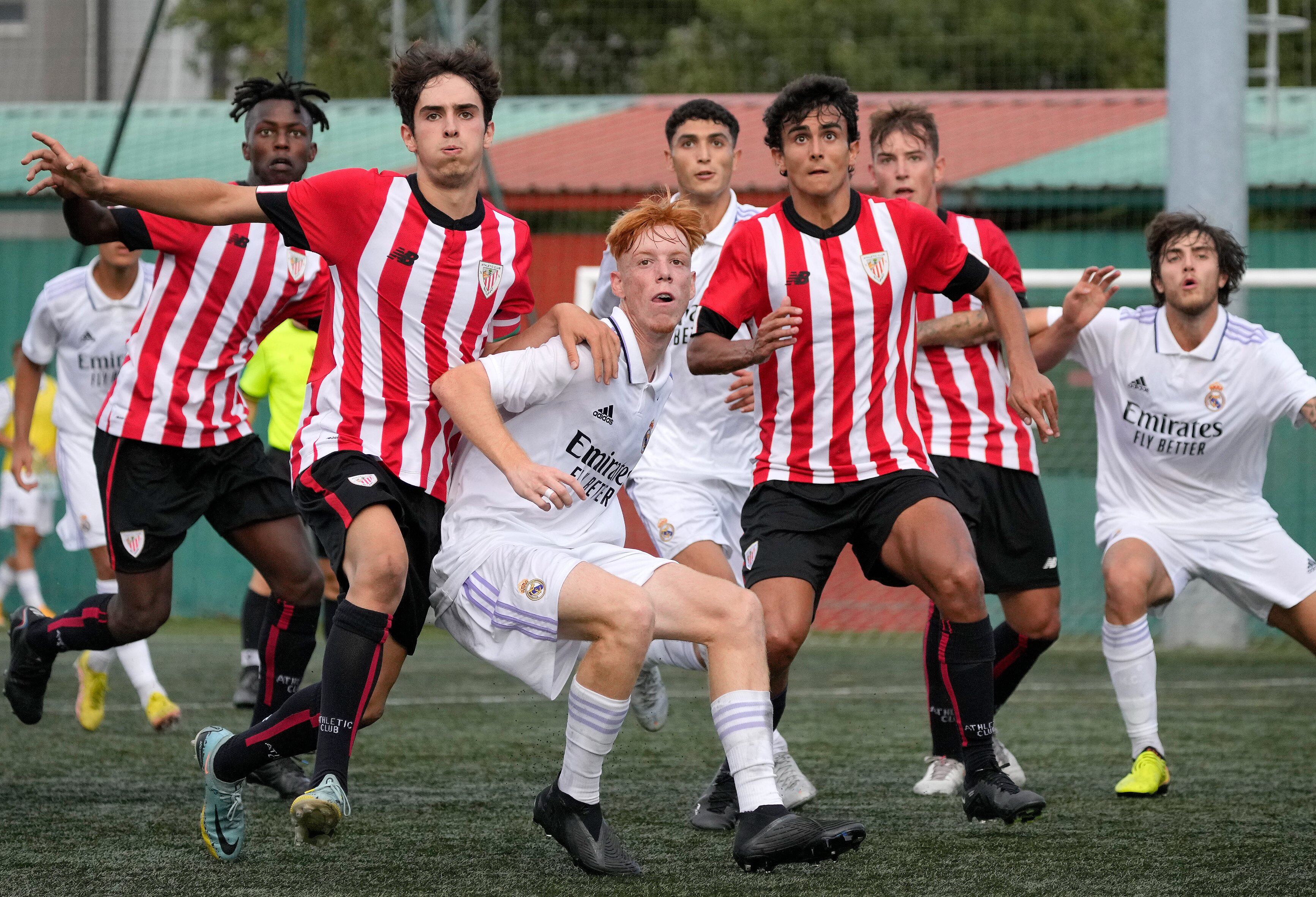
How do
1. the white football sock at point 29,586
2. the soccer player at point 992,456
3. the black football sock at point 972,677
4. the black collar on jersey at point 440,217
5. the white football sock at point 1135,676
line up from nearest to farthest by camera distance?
A: the black collar on jersey at point 440,217
the black football sock at point 972,677
the white football sock at point 1135,676
the soccer player at point 992,456
the white football sock at point 29,586

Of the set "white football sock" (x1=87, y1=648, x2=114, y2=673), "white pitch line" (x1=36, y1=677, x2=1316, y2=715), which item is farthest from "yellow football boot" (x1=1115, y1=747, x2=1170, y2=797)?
"white football sock" (x1=87, y1=648, x2=114, y2=673)

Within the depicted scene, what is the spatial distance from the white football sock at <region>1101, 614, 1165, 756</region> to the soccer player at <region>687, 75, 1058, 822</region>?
93cm

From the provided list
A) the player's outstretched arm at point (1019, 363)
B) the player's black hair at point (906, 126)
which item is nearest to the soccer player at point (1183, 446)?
the player's outstretched arm at point (1019, 363)

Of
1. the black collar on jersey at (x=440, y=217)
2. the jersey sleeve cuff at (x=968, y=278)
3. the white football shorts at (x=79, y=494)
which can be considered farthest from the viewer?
the white football shorts at (x=79, y=494)

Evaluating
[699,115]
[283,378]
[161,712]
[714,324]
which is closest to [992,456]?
[714,324]

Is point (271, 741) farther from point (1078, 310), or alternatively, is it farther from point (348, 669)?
point (1078, 310)

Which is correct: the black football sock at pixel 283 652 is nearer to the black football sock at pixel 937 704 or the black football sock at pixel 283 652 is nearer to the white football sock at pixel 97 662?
the white football sock at pixel 97 662

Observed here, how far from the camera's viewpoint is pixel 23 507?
11.5 meters

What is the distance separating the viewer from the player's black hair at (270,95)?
566cm

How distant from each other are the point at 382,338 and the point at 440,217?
379mm

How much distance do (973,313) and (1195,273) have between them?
0.82 metres

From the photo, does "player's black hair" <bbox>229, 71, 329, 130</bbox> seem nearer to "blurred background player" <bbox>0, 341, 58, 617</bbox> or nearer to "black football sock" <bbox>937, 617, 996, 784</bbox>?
"black football sock" <bbox>937, 617, 996, 784</bbox>

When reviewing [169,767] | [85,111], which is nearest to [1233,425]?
[169,767]

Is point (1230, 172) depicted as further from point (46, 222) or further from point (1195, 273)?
point (46, 222)
